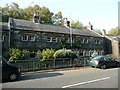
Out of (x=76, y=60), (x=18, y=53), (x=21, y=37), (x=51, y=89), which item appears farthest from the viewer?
(x=21, y=37)

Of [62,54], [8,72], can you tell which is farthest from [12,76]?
[62,54]

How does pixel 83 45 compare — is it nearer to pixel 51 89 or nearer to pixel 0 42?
pixel 0 42

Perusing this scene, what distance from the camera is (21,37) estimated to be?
3491 centimetres

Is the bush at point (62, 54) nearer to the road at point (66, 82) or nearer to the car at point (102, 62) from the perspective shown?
the car at point (102, 62)

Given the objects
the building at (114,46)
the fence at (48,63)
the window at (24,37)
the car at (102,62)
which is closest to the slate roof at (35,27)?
the window at (24,37)

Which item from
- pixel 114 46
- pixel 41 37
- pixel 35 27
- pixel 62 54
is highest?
pixel 35 27

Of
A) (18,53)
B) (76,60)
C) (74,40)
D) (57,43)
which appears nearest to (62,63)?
(76,60)

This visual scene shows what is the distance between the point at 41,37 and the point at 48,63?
622 inches

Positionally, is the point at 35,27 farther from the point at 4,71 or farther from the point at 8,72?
the point at 4,71

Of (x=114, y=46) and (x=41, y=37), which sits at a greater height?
(x=41, y=37)

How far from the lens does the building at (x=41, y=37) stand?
33.4 m

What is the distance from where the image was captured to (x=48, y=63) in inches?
878

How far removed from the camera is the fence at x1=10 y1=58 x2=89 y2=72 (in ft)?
65.8

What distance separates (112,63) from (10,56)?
11.8 metres
